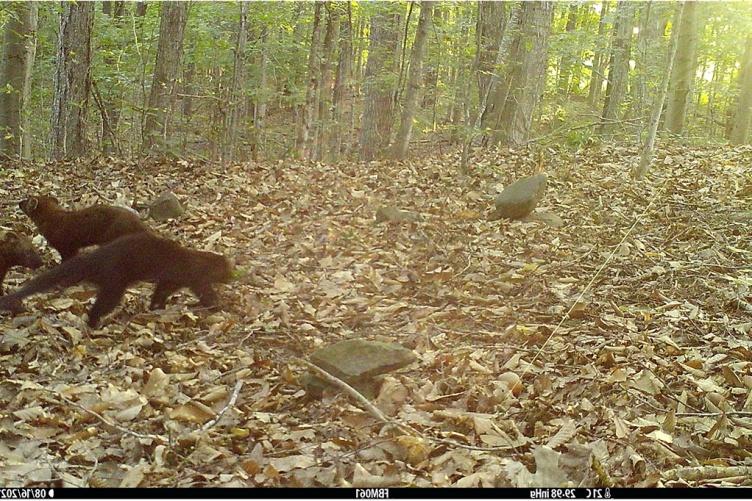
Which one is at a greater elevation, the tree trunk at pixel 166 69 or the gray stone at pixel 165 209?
the tree trunk at pixel 166 69

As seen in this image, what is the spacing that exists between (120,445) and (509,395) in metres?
2.17

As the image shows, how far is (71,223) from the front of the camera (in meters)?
6.25

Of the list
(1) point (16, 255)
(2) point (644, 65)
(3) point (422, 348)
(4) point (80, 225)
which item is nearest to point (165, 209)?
(4) point (80, 225)

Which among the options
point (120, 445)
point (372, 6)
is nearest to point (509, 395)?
point (120, 445)

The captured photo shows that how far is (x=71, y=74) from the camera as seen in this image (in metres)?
10.1

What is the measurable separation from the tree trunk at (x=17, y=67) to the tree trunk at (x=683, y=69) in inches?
439

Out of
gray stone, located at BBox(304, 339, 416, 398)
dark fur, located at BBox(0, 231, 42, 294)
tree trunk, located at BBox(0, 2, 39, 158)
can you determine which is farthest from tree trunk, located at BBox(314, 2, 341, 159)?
gray stone, located at BBox(304, 339, 416, 398)

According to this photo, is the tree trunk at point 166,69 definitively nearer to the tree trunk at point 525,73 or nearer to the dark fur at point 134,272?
the tree trunk at point 525,73

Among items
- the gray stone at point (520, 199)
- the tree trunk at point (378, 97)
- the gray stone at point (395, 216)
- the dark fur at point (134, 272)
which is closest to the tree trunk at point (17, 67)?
the tree trunk at point (378, 97)

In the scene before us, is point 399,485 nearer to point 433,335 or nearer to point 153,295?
point 433,335

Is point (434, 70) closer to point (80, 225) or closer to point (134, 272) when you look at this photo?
point (80, 225)

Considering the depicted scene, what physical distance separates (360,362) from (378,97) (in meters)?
10.3

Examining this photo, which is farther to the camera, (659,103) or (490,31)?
(490,31)

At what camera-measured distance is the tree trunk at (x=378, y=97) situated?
1330 cm
